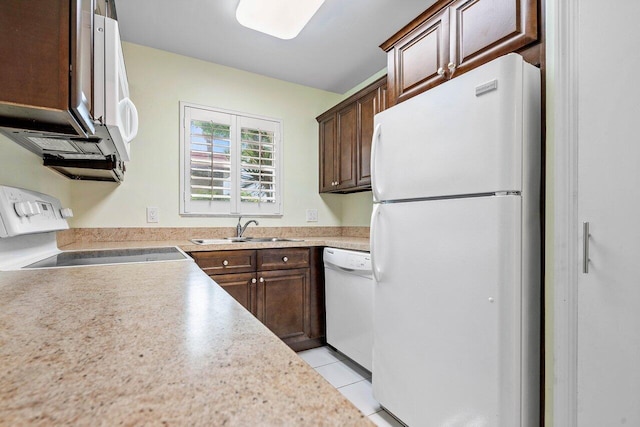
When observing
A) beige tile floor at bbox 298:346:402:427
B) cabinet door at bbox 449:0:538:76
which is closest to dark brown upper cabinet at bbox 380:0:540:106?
cabinet door at bbox 449:0:538:76

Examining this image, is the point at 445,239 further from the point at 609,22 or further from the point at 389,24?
the point at 389,24

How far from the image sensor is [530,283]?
1188 millimetres

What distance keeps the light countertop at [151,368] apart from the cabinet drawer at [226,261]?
1.47 metres

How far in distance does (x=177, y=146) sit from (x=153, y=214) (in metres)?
0.59

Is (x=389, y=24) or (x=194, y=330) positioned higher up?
(x=389, y=24)

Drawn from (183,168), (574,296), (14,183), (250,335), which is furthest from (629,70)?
(183,168)

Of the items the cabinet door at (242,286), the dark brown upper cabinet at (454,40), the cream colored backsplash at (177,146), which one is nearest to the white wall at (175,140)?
the cream colored backsplash at (177,146)

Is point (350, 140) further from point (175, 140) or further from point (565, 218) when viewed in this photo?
point (565, 218)

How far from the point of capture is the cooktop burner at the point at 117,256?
137 cm

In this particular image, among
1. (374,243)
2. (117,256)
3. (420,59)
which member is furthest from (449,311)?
(117,256)

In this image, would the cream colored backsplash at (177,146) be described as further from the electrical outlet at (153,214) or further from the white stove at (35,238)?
the white stove at (35,238)

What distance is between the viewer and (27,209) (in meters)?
1.16

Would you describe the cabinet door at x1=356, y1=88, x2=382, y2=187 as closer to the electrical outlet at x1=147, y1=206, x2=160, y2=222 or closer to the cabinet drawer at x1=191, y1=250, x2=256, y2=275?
the cabinet drawer at x1=191, y1=250, x2=256, y2=275

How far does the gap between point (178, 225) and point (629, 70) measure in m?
2.71
